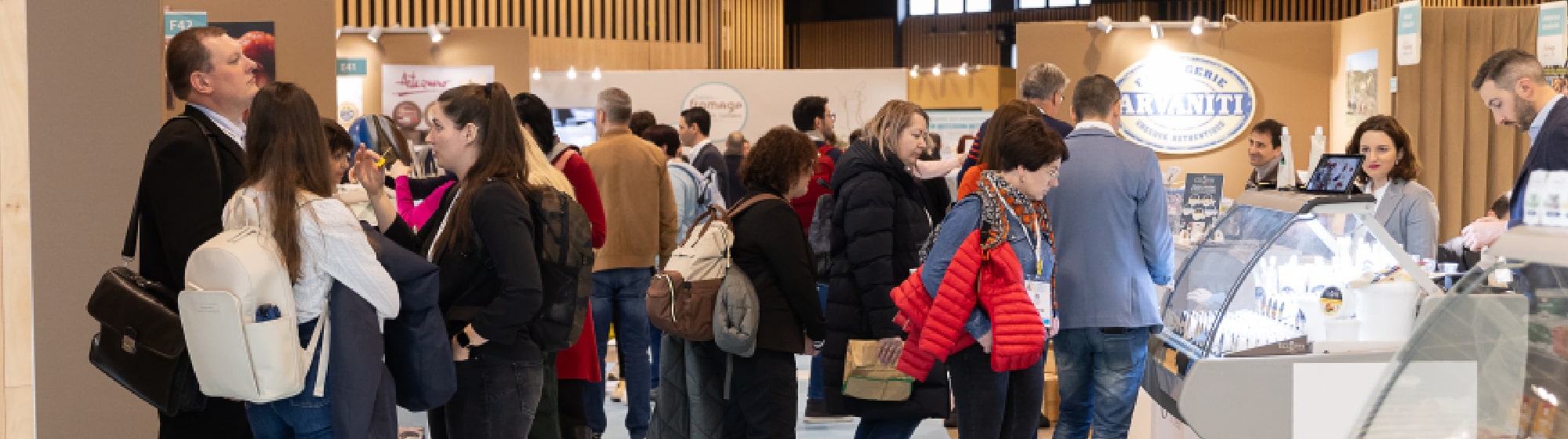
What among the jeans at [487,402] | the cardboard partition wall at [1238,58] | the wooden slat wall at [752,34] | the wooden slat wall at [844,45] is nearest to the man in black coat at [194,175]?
the jeans at [487,402]

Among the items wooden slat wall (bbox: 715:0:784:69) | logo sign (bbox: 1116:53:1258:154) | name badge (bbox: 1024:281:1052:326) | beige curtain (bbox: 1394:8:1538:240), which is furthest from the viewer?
wooden slat wall (bbox: 715:0:784:69)

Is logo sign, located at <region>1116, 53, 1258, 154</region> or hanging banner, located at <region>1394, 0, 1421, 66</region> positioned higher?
hanging banner, located at <region>1394, 0, 1421, 66</region>

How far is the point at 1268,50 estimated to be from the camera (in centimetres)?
944

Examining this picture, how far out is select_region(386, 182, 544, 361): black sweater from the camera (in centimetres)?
310

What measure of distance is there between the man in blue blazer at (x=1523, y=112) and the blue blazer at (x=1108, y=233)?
1.00 m

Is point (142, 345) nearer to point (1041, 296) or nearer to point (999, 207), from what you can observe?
point (999, 207)

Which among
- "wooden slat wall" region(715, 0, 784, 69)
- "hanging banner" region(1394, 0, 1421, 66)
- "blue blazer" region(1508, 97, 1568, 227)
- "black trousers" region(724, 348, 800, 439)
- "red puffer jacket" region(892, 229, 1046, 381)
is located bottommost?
"black trousers" region(724, 348, 800, 439)

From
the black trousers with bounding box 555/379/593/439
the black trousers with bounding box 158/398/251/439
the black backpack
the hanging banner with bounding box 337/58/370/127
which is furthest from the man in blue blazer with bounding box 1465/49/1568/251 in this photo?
the hanging banner with bounding box 337/58/370/127

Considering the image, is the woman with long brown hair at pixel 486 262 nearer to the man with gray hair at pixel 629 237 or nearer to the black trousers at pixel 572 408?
the black trousers at pixel 572 408

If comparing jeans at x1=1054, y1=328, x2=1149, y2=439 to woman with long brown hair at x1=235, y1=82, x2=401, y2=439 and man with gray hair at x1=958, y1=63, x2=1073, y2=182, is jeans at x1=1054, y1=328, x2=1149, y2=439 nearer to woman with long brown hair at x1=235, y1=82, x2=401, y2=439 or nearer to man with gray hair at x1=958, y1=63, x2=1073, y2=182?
man with gray hair at x1=958, y1=63, x2=1073, y2=182

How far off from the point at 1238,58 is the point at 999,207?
657 centimetres

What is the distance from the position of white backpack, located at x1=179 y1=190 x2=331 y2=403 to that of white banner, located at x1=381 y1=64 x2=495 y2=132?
8004mm

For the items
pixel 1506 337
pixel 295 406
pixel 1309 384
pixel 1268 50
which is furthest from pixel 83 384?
pixel 1268 50

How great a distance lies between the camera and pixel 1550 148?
4102mm
